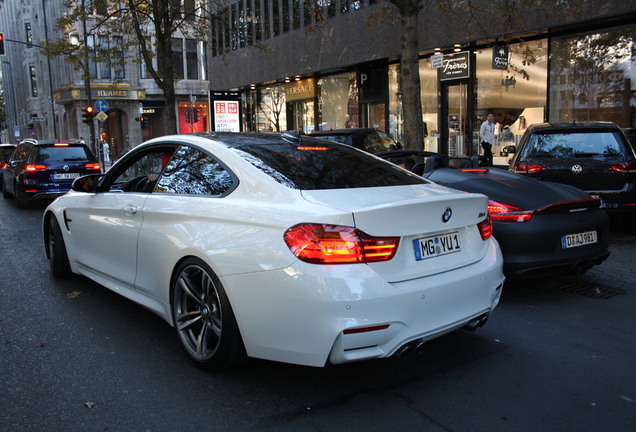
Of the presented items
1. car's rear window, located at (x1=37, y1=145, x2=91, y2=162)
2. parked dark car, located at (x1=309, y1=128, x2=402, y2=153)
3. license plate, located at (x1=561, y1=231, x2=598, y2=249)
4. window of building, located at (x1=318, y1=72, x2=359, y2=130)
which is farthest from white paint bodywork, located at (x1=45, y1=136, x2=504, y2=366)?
window of building, located at (x1=318, y1=72, x2=359, y2=130)

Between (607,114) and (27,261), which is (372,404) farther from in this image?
(607,114)

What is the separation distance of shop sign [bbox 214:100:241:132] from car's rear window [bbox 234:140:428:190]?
17.1m

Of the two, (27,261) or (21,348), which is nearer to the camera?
(21,348)

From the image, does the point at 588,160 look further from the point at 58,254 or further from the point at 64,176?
the point at 64,176

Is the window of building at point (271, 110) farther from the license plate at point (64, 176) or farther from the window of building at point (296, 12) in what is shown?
the license plate at point (64, 176)

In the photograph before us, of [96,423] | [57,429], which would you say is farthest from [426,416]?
[57,429]

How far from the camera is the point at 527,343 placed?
3928 millimetres

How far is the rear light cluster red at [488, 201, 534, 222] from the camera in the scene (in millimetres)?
4809

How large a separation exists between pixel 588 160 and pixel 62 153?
1171cm

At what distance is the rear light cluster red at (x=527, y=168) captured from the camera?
765 centimetres

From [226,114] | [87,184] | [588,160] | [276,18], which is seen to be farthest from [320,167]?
[276,18]

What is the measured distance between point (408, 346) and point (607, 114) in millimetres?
13334

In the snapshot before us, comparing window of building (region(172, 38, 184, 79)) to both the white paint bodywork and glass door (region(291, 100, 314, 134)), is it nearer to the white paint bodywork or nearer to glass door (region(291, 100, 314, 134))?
glass door (region(291, 100, 314, 134))

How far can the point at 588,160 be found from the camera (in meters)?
7.48
